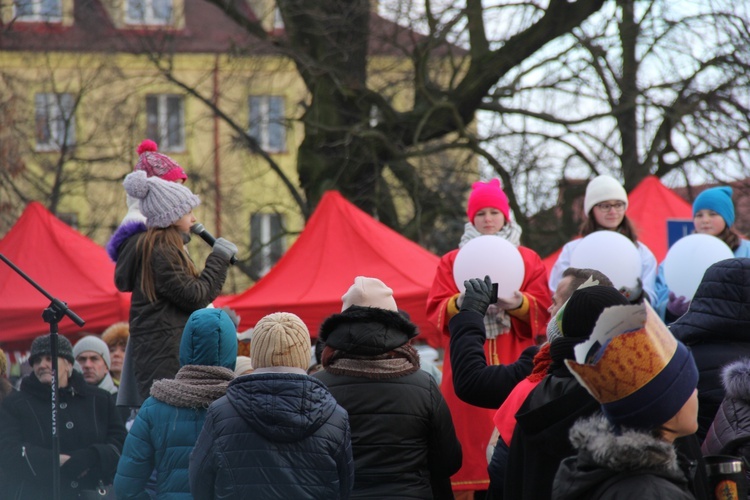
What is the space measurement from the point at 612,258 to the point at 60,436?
3231 millimetres

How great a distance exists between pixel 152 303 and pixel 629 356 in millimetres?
3353

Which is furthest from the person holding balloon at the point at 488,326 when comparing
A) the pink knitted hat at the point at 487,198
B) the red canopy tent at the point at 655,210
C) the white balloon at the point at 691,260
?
the red canopy tent at the point at 655,210

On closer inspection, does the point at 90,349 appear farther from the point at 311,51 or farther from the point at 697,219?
the point at 311,51

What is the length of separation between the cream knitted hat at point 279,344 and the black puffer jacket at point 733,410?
4.66 feet

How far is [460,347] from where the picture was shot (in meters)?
3.95

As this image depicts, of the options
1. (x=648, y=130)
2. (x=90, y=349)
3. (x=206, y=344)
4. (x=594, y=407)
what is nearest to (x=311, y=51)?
(x=648, y=130)

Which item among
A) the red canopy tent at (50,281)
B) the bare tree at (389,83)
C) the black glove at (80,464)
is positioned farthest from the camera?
the bare tree at (389,83)

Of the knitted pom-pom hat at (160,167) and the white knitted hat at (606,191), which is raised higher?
the knitted pom-pom hat at (160,167)

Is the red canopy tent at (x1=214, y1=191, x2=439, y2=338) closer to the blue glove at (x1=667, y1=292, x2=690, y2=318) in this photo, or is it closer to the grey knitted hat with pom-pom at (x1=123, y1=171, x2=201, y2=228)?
the blue glove at (x1=667, y1=292, x2=690, y2=318)

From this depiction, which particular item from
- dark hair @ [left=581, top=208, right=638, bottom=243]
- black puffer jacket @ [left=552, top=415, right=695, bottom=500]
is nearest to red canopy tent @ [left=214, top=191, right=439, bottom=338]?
dark hair @ [left=581, top=208, right=638, bottom=243]

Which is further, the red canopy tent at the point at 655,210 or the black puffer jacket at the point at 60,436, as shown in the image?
the red canopy tent at the point at 655,210

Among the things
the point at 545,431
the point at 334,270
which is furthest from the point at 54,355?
the point at 334,270

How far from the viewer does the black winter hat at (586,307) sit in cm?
300

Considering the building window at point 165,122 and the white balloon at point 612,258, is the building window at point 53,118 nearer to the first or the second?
the building window at point 165,122
